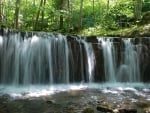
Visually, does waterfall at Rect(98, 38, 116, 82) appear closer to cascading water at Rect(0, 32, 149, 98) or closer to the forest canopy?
cascading water at Rect(0, 32, 149, 98)

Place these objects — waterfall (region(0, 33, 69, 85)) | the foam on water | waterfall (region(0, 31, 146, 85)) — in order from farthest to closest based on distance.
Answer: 1. waterfall (region(0, 31, 146, 85))
2. waterfall (region(0, 33, 69, 85))
3. the foam on water

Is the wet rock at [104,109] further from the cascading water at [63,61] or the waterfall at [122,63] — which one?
the waterfall at [122,63]

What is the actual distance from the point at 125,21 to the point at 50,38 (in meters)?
11.9

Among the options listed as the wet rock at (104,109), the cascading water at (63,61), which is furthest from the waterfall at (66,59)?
the wet rock at (104,109)

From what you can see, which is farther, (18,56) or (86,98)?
(18,56)

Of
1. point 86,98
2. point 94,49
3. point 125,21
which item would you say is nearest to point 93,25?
point 125,21

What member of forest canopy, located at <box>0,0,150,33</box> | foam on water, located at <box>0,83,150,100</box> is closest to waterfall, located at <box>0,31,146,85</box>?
foam on water, located at <box>0,83,150,100</box>

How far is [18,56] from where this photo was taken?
46.6ft

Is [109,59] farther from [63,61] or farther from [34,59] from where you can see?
[34,59]

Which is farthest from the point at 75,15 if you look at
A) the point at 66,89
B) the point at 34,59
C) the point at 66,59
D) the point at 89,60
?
the point at 66,89

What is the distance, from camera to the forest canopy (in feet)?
79.9

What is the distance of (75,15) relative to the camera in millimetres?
29516

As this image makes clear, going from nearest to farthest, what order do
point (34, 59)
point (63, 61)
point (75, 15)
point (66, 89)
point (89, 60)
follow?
1. point (66, 89)
2. point (34, 59)
3. point (63, 61)
4. point (89, 60)
5. point (75, 15)

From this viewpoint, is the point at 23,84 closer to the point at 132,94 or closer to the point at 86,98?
the point at 86,98
